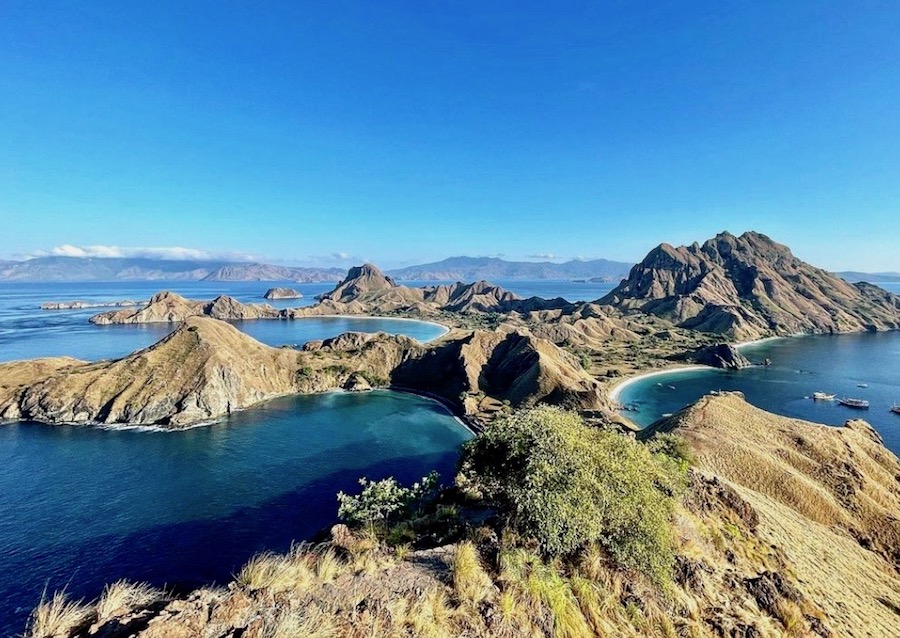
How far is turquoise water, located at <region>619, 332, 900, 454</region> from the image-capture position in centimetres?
9075

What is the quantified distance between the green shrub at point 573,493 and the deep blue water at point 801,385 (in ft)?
242

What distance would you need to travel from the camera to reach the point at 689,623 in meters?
17.7

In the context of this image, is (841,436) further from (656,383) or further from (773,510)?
(656,383)

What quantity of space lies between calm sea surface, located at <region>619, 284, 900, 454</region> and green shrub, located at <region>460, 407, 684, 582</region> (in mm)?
73431

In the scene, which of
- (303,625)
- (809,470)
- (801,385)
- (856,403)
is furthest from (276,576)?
(801,385)

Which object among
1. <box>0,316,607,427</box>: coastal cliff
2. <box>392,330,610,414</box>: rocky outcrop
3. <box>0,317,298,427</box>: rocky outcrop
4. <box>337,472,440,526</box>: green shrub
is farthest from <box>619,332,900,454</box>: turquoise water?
<box>0,317,298,427</box>: rocky outcrop

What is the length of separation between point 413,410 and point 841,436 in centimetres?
6667

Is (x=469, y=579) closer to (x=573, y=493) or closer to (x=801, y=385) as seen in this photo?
(x=573, y=493)

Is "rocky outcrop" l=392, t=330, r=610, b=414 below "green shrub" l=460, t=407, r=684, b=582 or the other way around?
below

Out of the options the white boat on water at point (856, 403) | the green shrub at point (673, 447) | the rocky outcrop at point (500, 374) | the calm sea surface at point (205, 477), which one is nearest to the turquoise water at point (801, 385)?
the calm sea surface at point (205, 477)

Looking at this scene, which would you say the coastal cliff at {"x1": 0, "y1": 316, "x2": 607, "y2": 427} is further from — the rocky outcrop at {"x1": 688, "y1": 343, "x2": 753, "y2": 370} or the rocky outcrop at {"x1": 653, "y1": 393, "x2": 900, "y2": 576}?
the rocky outcrop at {"x1": 688, "y1": 343, "x2": 753, "y2": 370}

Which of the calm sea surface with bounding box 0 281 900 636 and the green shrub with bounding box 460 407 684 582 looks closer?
the green shrub with bounding box 460 407 684 582

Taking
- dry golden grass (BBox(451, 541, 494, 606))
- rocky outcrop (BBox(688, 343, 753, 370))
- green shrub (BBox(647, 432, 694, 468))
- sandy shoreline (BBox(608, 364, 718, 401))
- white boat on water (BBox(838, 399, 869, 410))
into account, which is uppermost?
dry golden grass (BBox(451, 541, 494, 606))

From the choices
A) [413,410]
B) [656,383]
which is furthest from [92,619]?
[656,383]
